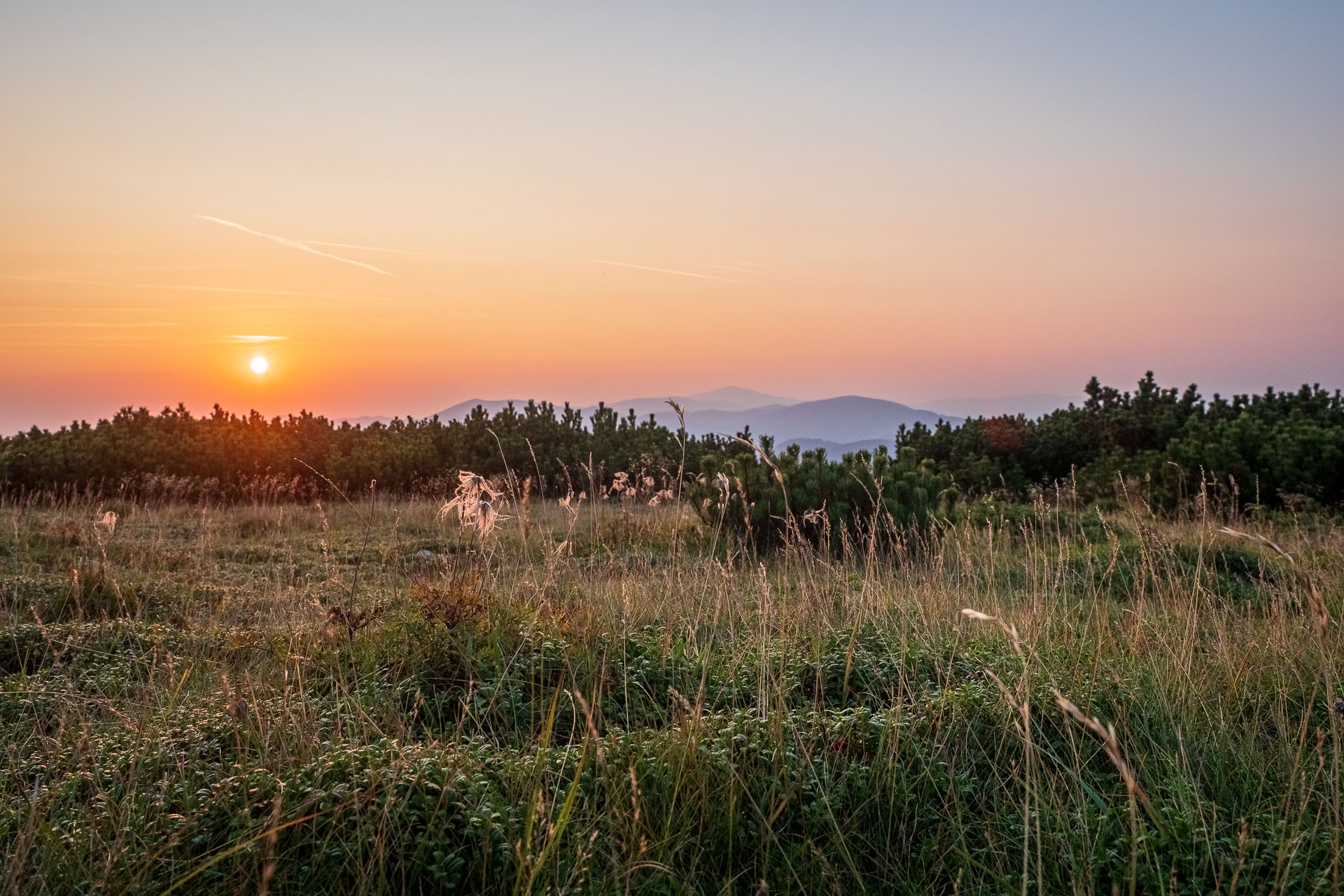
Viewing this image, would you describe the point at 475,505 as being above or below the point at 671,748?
above

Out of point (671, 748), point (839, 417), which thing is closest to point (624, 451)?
point (671, 748)

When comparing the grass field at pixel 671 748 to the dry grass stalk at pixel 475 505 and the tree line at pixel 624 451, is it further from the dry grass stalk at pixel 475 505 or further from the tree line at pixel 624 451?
the tree line at pixel 624 451

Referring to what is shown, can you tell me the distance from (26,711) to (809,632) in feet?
12.6

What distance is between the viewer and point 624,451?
21047 millimetres

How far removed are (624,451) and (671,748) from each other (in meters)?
17.8

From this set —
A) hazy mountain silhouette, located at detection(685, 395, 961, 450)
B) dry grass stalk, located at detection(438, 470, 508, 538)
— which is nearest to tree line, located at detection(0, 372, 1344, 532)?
dry grass stalk, located at detection(438, 470, 508, 538)

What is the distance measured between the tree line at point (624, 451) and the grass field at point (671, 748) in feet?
26.7

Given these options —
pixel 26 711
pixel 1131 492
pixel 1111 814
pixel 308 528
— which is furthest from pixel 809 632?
pixel 1131 492

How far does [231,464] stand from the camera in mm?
19297

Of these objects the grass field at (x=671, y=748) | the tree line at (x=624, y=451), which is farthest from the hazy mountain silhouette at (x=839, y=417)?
the grass field at (x=671, y=748)

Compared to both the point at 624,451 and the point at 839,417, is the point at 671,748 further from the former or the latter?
the point at 839,417

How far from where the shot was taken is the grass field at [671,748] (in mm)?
2787

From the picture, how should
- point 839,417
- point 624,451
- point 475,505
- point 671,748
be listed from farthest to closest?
point 839,417 → point 624,451 → point 475,505 → point 671,748

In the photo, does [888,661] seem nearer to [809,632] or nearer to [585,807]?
[809,632]
